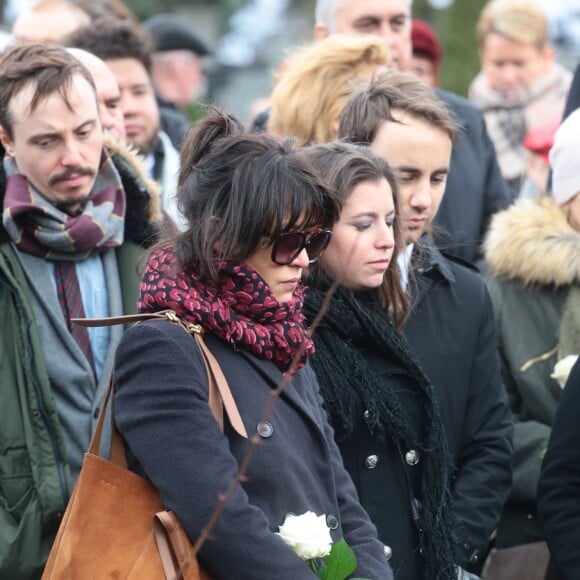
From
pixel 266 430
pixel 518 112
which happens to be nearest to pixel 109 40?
pixel 518 112

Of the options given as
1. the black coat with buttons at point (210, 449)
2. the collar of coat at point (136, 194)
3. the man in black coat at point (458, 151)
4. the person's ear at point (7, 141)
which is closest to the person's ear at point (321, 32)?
the man in black coat at point (458, 151)

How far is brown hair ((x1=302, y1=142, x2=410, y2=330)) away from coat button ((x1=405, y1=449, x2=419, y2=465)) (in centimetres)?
40

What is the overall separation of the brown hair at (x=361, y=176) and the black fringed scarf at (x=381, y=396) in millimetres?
107

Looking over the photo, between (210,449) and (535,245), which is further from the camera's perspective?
(535,245)

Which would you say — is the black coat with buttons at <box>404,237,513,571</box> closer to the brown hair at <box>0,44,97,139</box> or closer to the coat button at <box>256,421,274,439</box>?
the coat button at <box>256,421,274,439</box>

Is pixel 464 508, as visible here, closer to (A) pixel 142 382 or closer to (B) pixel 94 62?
(A) pixel 142 382

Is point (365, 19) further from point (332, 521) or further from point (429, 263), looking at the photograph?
point (332, 521)

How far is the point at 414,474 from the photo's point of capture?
350 centimetres

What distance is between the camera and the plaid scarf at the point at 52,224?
3.76 m

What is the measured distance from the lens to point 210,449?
2.63 metres

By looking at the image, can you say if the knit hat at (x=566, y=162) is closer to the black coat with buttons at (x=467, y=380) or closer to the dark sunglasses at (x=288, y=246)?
the black coat with buttons at (x=467, y=380)

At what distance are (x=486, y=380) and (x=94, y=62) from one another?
6.65 ft

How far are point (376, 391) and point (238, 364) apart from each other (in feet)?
2.28

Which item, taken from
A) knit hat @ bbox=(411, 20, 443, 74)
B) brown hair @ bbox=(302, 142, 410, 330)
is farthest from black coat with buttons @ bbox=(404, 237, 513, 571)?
knit hat @ bbox=(411, 20, 443, 74)
